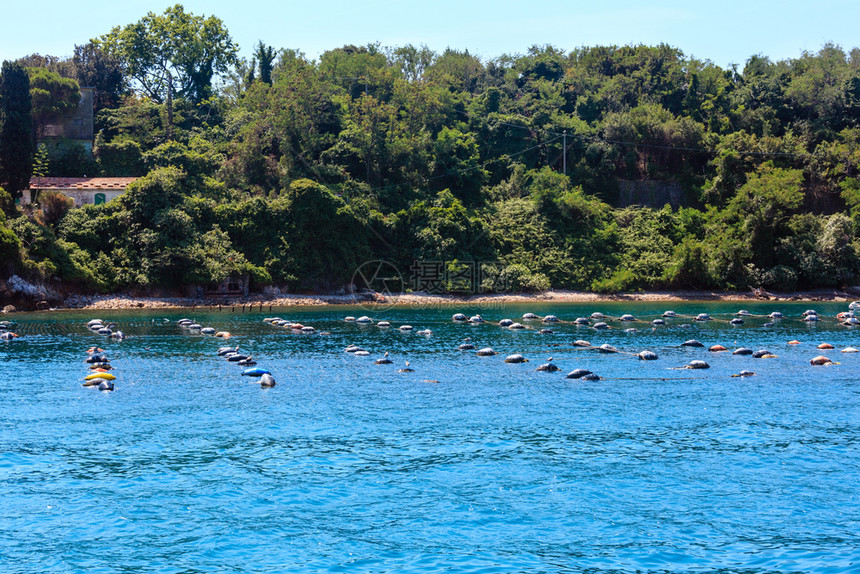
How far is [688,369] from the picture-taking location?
4266cm

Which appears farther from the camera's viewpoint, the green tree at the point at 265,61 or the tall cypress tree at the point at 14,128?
the green tree at the point at 265,61

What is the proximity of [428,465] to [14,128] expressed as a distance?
224 ft

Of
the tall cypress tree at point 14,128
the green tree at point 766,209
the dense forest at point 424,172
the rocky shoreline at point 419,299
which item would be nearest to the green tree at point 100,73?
the dense forest at point 424,172

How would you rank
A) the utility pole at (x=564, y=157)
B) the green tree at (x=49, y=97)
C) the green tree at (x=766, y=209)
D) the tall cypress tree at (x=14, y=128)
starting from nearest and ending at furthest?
the tall cypress tree at (x=14, y=128), the green tree at (x=766, y=209), the green tree at (x=49, y=97), the utility pole at (x=564, y=157)

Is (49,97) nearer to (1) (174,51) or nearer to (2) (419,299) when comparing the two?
(1) (174,51)

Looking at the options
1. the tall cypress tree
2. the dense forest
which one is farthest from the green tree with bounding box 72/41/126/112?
the tall cypress tree

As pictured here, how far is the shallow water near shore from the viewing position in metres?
17.5

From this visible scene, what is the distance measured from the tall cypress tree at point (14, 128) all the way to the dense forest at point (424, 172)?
19cm

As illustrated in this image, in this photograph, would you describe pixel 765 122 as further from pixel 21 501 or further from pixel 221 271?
pixel 21 501

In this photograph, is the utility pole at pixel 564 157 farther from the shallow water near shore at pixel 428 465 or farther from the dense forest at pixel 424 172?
the shallow water near shore at pixel 428 465

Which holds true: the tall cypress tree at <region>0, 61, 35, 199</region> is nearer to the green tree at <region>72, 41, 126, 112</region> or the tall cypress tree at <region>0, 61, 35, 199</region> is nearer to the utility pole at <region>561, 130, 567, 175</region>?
the green tree at <region>72, 41, 126, 112</region>

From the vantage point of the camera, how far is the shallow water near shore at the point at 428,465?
17547 mm

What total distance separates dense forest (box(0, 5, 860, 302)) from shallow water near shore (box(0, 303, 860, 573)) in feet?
112

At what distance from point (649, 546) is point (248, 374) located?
89.5 feet
